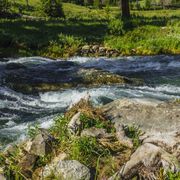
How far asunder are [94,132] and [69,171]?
1349 millimetres

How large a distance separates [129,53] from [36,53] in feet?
18.5

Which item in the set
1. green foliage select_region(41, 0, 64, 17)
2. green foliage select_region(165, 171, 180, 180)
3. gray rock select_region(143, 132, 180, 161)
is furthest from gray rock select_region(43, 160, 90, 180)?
green foliage select_region(41, 0, 64, 17)

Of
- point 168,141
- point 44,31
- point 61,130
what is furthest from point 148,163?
point 44,31

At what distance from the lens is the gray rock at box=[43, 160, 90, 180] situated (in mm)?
6055

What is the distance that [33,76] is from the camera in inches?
771

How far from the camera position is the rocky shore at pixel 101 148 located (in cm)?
617

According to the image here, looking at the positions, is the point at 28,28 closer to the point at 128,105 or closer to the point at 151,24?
the point at 151,24

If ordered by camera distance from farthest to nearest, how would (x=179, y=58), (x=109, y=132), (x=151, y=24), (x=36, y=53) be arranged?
(x=151, y=24) → (x=36, y=53) → (x=179, y=58) → (x=109, y=132)

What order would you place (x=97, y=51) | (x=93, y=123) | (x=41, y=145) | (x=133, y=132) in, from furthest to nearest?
(x=97, y=51), (x=93, y=123), (x=133, y=132), (x=41, y=145)

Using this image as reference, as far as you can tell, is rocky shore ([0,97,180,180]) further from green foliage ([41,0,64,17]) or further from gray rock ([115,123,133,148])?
green foliage ([41,0,64,17])

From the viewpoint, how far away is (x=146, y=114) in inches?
332

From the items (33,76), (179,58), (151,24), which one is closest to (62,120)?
(33,76)

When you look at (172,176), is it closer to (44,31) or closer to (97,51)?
(97,51)

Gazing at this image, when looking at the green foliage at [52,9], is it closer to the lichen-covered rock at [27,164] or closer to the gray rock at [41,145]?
the gray rock at [41,145]
